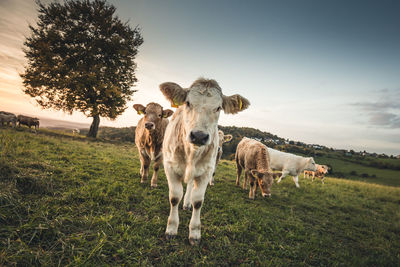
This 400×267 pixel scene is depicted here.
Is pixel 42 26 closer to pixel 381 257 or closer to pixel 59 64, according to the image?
pixel 59 64

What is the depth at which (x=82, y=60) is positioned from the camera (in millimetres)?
16984

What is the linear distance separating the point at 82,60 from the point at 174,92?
771 inches

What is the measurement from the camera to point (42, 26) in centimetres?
1588

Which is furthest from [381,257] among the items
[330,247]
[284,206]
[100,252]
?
[100,252]

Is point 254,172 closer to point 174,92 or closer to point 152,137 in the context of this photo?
point 152,137

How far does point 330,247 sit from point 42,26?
83.7 feet

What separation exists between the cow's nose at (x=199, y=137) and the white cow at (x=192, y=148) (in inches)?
12.7

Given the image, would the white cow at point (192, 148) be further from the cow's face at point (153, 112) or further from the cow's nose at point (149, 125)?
the cow's face at point (153, 112)

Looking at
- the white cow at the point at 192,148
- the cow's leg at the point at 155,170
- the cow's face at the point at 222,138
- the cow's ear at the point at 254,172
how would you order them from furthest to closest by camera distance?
the cow's face at the point at 222,138, the cow's ear at the point at 254,172, the cow's leg at the point at 155,170, the white cow at the point at 192,148

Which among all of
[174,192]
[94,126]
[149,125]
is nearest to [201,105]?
[174,192]

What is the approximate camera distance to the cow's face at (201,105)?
2.21 m

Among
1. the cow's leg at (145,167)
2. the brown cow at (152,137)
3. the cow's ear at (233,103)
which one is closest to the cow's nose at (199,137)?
the cow's ear at (233,103)

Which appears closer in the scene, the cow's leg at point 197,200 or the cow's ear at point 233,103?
the cow's leg at point 197,200

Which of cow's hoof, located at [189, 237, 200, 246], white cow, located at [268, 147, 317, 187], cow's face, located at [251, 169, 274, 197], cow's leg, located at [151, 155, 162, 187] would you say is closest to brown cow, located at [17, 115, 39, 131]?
cow's leg, located at [151, 155, 162, 187]
